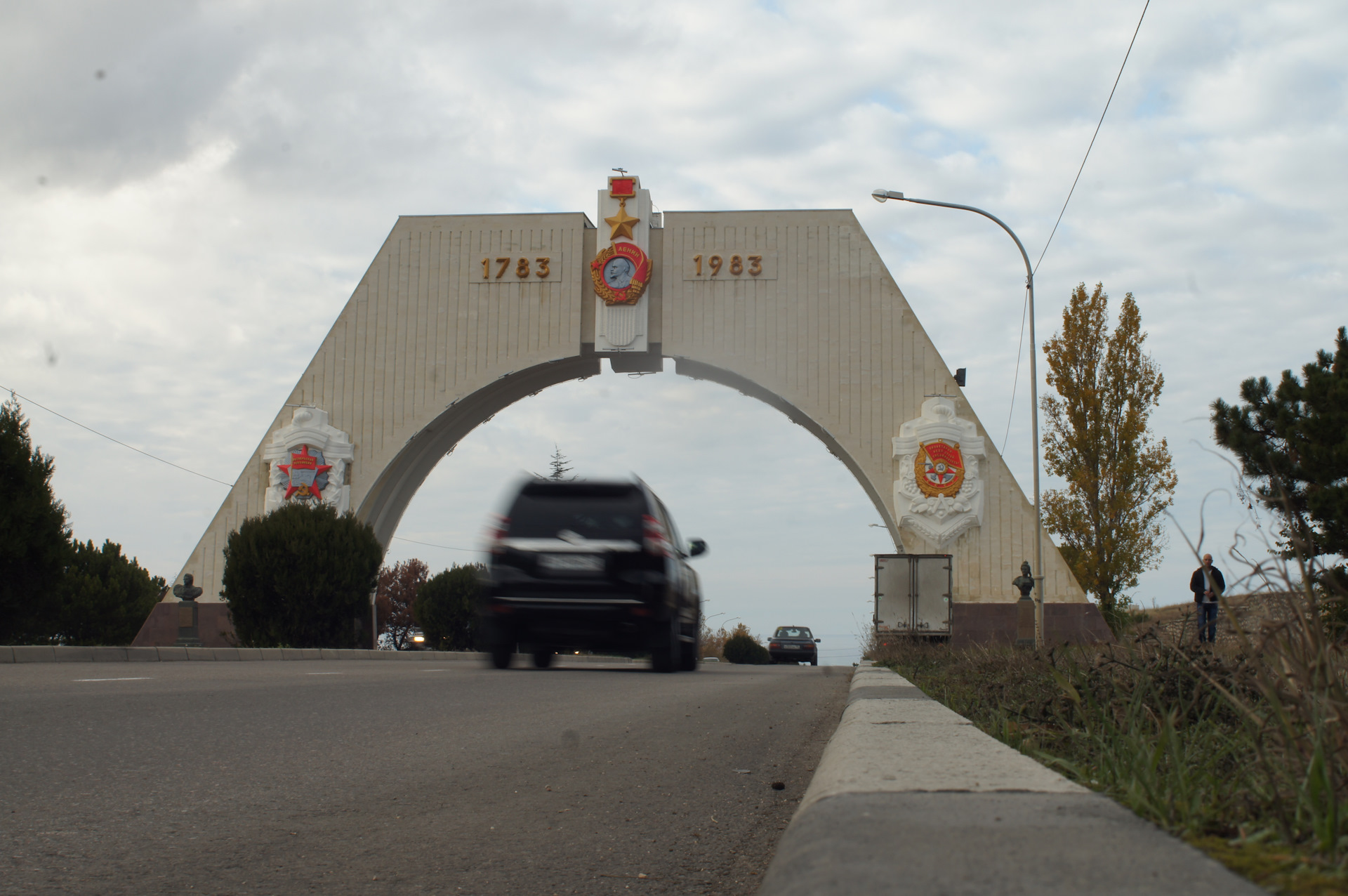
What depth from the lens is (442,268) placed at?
37750mm

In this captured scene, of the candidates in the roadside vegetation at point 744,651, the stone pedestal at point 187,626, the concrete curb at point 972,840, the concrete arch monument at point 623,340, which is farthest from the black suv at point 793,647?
the concrete curb at point 972,840

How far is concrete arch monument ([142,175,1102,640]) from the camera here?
35594 mm

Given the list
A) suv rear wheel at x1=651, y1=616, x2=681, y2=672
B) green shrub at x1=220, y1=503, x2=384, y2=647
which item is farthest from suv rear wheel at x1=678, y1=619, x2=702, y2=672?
green shrub at x1=220, y1=503, x2=384, y2=647

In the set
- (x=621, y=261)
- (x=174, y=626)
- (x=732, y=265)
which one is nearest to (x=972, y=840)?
(x=621, y=261)

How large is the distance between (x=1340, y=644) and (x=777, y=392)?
3243 cm

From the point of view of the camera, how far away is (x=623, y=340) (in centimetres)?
3638

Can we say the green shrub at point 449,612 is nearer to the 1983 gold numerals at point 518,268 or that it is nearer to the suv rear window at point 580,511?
the 1983 gold numerals at point 518,268

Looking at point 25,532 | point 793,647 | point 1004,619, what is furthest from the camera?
point 793,647

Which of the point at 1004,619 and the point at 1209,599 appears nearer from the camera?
the point at 1209,599

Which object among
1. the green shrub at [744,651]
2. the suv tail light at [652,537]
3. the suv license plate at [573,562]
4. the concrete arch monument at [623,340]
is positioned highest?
the concrete arch monument at [623,340]

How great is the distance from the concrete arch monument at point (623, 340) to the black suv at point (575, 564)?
23398 millimetres

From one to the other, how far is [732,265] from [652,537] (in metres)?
25.1

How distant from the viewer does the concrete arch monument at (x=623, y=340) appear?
35594 millimetres

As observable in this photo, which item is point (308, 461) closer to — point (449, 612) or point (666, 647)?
point (449, 612)
